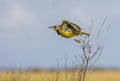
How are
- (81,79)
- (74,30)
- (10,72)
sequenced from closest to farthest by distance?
(74,30) → (81,79) → (10,72)

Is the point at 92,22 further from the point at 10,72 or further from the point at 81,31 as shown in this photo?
the point at 10,72

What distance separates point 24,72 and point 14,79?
2.23 feet

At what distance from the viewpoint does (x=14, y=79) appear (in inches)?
375

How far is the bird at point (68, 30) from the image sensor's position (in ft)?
28.5

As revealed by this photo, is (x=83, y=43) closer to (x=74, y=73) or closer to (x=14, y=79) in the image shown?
(x=74, y=73)

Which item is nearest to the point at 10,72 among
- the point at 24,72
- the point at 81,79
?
the point at 24,72

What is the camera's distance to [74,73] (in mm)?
9188

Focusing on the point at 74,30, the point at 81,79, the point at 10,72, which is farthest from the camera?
the point at 10,72

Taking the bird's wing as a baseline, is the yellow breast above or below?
below

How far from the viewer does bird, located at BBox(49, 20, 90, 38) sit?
8.70m

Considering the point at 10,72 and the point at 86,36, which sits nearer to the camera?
the point at 86,36

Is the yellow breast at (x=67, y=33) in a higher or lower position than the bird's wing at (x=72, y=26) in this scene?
lower

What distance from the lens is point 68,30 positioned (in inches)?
344

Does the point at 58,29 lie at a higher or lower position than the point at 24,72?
higher
